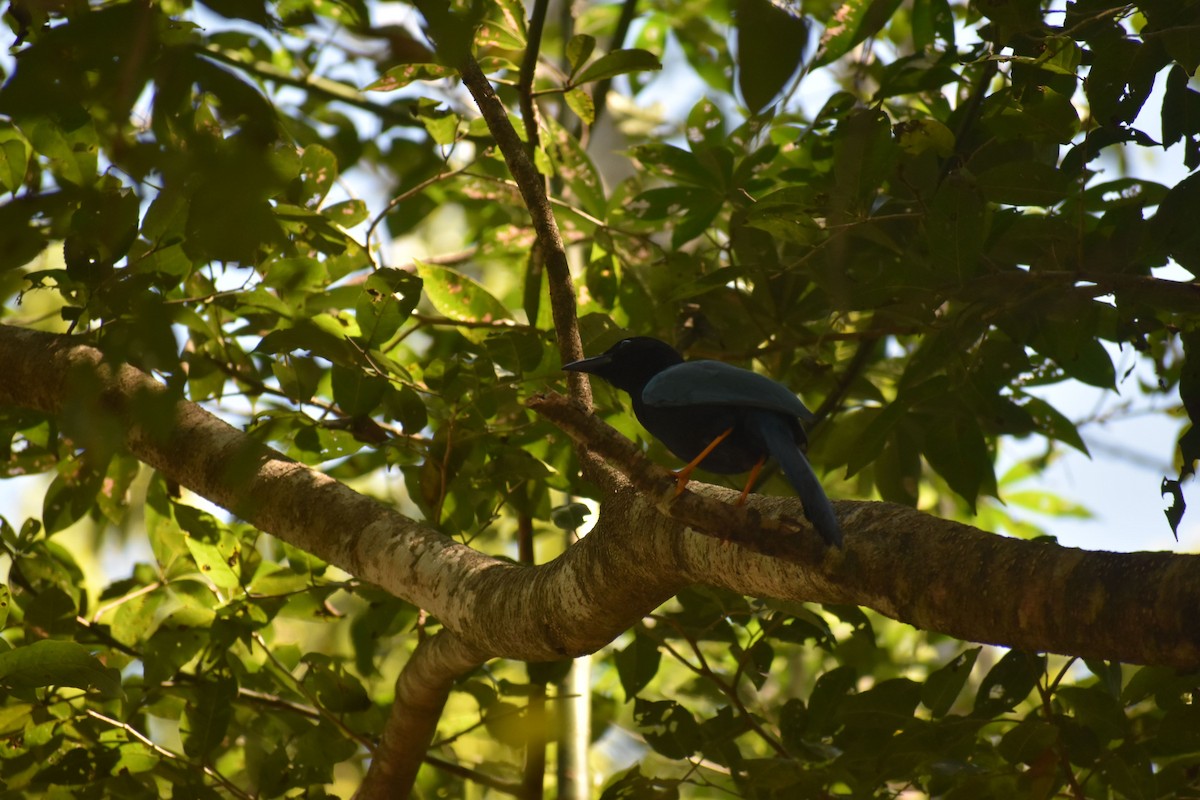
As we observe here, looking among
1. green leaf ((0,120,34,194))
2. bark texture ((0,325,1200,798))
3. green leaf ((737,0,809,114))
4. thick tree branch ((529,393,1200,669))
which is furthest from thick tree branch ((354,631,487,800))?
green leaf ((737,0,809,114))

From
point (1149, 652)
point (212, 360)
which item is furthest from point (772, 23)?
point (212, 360)

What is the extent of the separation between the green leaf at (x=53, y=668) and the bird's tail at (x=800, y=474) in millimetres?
1628

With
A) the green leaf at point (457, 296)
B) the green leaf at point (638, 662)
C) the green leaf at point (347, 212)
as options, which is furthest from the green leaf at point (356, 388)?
the green leaf at point (638, 662)

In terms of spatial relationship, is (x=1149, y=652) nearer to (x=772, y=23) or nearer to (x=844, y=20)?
(x=772, y=23)

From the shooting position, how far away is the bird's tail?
6.18 feet

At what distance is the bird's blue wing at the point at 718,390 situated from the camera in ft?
7.98

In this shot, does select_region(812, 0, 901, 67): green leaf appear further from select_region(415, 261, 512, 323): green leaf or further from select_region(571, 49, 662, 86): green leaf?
select_region(415, 261, 512, 323): green leaf

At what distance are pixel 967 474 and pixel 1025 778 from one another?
93 cm

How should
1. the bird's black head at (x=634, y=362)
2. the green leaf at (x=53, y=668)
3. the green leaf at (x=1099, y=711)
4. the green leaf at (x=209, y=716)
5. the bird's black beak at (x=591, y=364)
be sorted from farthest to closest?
the bird's black head at (x=634, y=362) → the green leaf at (x=209, y=716) → the bird's black beak at (x=591, y=364) → the green leaf at (x=1099, y=711) → the green leaf at (x=53, y=668)

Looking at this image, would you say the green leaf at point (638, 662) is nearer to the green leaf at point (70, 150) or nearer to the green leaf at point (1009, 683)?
the green leaf at point (1009, 683)

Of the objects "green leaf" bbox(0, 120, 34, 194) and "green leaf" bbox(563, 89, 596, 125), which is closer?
"green leaf" bbox(0, 120, 34, 194)

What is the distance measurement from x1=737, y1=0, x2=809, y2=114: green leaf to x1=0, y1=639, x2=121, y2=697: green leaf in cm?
206

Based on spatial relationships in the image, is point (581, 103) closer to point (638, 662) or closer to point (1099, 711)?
point (638, 662)

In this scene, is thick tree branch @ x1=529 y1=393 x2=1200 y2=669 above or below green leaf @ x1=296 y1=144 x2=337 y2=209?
below
